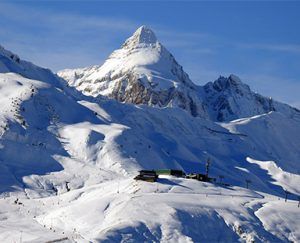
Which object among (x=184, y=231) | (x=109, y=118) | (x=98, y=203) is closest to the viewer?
(x=184, y=231)

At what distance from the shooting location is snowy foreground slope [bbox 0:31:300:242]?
65125 mm

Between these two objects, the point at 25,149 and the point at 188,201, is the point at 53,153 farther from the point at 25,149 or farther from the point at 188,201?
the point at 188,201

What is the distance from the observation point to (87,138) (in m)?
129

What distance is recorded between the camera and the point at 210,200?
7300 cm

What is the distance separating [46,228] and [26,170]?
47867mm

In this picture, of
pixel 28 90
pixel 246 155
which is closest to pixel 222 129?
pixel 246 155

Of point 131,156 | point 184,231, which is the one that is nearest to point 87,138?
point 131,156

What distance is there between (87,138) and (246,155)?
5553cm

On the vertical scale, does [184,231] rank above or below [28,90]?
below

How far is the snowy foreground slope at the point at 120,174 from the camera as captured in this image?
214 ft

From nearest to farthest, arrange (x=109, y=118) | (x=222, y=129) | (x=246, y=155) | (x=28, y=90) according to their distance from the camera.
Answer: (x=28, y=90) → (x=109, y=118) → (x=246, y=155) → (x=222, y=129)

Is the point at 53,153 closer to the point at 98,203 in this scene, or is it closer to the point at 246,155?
the point at 98,203

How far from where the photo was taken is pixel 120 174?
116 metres

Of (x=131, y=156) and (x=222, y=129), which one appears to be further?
(x=222, y=129)
